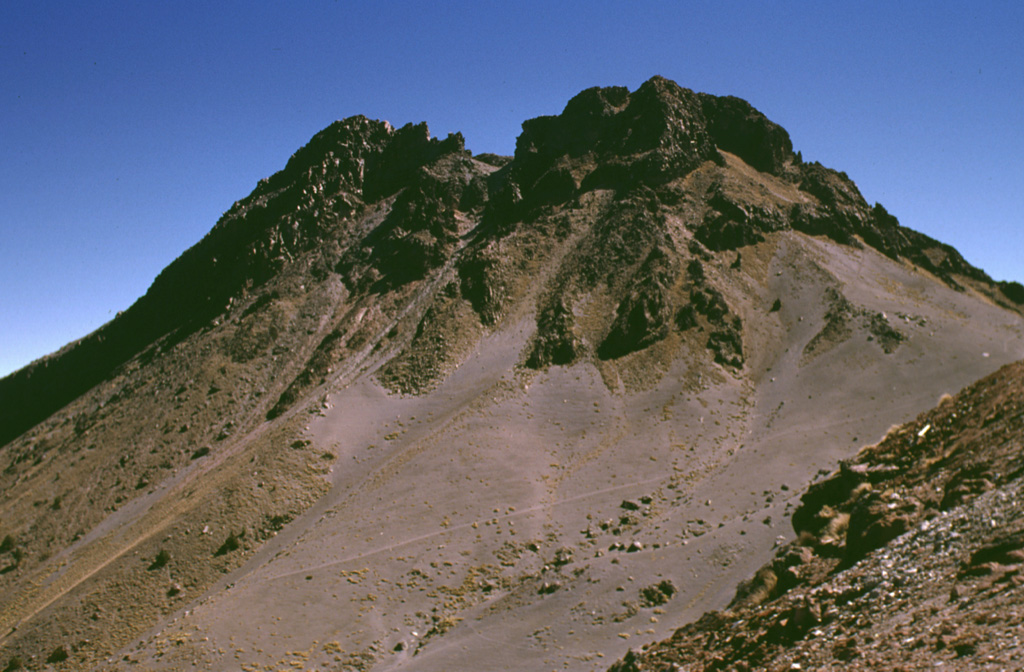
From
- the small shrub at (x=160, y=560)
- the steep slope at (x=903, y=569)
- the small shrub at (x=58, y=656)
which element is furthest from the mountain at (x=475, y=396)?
the steep slope at (x=903, y=569)

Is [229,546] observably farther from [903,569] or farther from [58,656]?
A: [903,569]

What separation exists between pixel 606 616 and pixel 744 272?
197 ft

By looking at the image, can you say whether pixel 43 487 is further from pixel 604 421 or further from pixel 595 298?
pixel 595 298

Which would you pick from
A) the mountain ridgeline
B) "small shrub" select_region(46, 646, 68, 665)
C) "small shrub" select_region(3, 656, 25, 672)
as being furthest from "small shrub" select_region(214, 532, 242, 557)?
the mountain ridgeline

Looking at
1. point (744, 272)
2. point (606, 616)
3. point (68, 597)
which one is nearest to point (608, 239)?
point (744, 272)

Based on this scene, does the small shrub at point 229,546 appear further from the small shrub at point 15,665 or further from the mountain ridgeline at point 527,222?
the mountain ridgeline at point 527,222

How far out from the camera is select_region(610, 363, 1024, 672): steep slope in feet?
37.9

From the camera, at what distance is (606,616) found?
3045 centimetres

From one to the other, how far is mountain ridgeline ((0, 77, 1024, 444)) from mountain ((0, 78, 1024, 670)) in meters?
0.54

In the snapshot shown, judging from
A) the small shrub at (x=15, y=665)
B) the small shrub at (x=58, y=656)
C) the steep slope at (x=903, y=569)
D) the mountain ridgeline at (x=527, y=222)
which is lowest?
the steep slope at (x=903, y=569)

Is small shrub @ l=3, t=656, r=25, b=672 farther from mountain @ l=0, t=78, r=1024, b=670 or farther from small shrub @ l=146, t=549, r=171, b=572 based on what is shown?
small shrub @ l=146, t=549, r=171, b=572

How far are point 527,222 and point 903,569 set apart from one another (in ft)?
262

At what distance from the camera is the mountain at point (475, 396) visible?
3559cm

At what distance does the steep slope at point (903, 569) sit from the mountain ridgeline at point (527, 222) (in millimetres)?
49715
